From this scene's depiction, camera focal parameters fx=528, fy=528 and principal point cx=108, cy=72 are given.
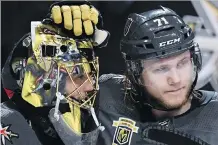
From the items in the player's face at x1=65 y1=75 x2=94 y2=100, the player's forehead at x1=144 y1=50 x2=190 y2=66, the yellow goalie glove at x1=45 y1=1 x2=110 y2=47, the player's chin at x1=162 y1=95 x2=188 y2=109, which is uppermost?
the yellow goalie glove at x1=45 y1=1 x2=110 y2=47

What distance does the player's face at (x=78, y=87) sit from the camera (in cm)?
134

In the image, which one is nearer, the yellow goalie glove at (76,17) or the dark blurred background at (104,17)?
the yellow goalie glove at (76,17)

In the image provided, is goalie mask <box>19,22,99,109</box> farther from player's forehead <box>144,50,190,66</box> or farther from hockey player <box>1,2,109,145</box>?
player's forehead <box>144,50,190,66</box>

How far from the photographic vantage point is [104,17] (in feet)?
6.87

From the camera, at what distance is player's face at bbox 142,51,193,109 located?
1.31 metres

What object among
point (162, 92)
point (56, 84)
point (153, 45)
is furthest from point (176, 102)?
point (56, 84)

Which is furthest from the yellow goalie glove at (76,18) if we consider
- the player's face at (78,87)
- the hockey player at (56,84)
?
the player's face at (78,87)

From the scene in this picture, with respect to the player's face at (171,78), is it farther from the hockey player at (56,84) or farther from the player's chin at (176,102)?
the hockey player at (56,84)

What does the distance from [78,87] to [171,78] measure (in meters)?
0.24

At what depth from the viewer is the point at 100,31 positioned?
1.42 meters

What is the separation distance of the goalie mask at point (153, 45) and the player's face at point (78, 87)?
12 cm

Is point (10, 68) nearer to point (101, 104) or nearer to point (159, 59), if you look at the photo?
point (101, 104)

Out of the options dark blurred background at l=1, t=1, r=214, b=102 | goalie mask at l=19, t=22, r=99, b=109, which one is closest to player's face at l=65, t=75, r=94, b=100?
goalie mask at l=19, t=22, r=99, b=109

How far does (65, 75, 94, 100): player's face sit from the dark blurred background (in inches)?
27.1
